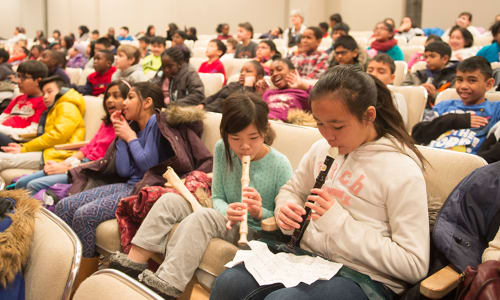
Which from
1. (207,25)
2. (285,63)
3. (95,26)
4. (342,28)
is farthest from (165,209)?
(95,26)

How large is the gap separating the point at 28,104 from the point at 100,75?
1.14 meters

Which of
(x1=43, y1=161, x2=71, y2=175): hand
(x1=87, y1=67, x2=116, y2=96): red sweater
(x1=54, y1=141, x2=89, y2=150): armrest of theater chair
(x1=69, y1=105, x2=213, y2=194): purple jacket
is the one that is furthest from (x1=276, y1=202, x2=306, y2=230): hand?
(x1=87, y1=67, x2=116, y2=96): red sweater

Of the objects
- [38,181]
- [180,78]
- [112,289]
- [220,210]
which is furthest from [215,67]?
[112,289]

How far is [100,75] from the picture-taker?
5.09m

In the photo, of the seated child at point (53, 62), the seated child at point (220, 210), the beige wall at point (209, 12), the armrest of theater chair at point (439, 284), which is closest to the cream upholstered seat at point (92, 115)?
the seated child at point (53, 62)

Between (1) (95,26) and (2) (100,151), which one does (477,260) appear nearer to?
(2) (100,151)

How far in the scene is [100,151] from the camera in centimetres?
326

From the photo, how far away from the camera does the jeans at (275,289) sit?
1399 mm

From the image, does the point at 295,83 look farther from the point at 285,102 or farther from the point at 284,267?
the point at 284,267

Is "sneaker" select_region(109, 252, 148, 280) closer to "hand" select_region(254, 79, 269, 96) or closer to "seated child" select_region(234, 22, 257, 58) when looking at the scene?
"hand" select_region(254, 79, 269, 96)

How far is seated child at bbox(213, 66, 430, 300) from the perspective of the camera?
Result: 1460 mm

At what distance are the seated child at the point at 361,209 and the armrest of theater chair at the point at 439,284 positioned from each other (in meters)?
0.06

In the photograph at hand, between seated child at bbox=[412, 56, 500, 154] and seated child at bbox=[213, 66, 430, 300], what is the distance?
4.69ft

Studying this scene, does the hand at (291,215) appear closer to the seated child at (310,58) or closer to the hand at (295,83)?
the hand at (295,83)
